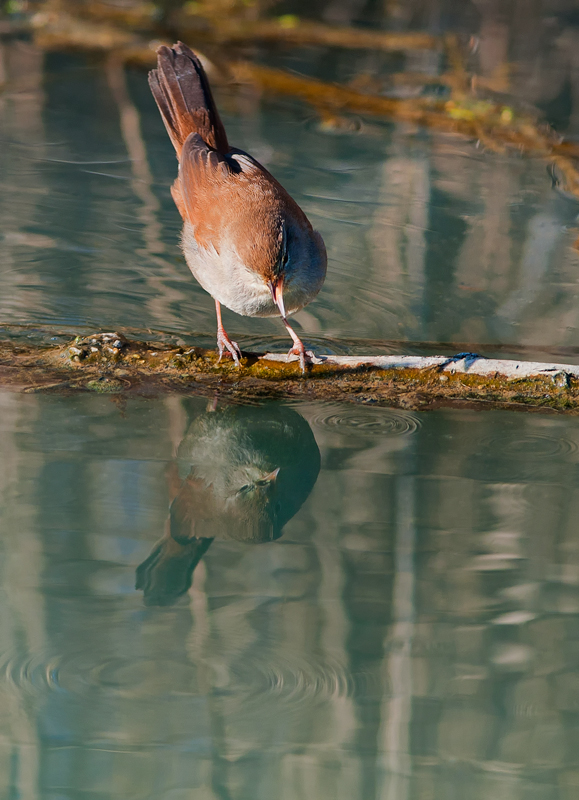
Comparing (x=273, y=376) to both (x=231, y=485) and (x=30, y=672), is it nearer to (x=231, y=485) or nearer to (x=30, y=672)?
(x=231, y=485)

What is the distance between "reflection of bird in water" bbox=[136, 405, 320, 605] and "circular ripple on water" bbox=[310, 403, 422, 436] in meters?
0.11

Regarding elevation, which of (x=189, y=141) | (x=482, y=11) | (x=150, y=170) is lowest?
(x=150, y=170)

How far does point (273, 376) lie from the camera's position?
3.34 meters

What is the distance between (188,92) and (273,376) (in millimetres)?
1640

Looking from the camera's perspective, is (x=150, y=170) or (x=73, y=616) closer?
(x=73, y=616)

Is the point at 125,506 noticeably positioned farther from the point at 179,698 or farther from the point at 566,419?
the point at 566,419

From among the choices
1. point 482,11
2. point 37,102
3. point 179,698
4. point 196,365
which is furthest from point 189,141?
point 482,11

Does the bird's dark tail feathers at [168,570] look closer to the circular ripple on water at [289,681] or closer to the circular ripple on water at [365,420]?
the circular ripple on water at [289,681]

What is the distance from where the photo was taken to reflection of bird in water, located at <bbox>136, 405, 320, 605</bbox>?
262 cm

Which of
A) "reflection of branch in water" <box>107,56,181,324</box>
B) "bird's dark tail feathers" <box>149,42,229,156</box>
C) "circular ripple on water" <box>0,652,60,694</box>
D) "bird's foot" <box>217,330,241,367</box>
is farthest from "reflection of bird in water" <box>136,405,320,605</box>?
"bird's dark tail feathers" <box>149,42,229,156</box>

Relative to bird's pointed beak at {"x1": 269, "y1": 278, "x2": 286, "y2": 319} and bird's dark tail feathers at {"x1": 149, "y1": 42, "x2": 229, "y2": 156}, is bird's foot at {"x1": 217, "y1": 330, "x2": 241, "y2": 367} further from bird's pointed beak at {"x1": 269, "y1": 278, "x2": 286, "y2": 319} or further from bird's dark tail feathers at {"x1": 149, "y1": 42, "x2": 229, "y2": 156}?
bird's dark tail feathers at {"x1": 149, "y1": 42, "x2": 229, "y2": 156}

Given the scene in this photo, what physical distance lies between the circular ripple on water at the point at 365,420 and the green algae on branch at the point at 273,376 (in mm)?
101

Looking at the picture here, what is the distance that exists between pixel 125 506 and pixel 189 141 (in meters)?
1.93

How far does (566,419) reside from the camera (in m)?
3.42
